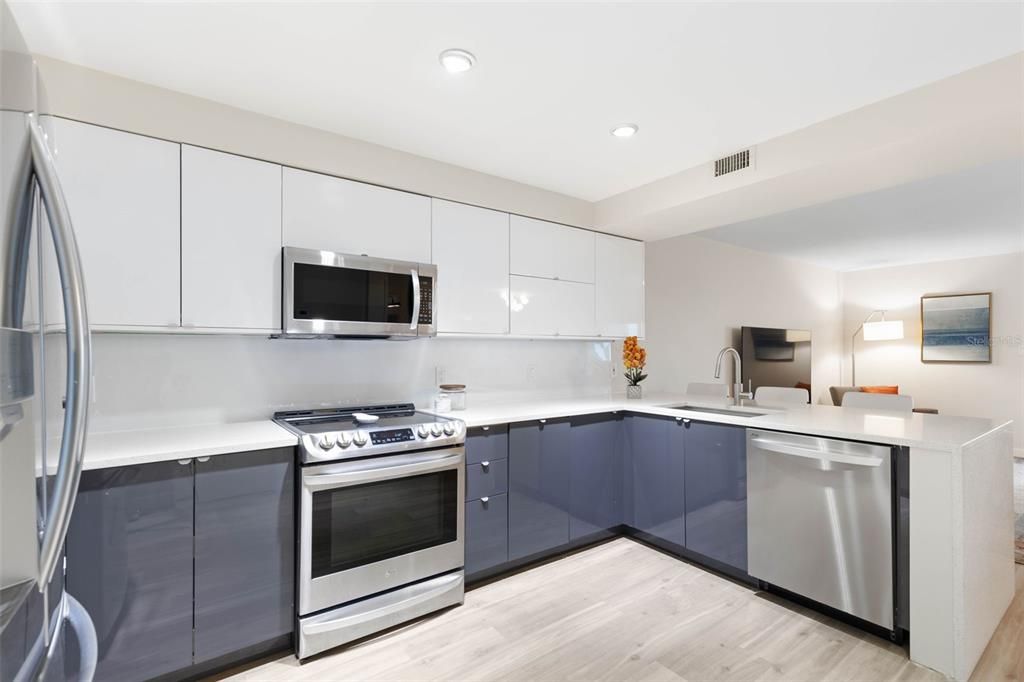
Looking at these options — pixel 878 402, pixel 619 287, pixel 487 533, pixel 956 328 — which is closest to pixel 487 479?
pixel 487 533

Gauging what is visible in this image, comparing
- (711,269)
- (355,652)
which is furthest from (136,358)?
(711,269)

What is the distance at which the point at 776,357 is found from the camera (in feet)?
19.9

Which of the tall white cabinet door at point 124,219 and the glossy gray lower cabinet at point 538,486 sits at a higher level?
the tall white cabinet door at point 124,219

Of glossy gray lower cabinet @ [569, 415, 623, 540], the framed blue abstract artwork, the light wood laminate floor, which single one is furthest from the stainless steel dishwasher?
the framed blue abstract artwork

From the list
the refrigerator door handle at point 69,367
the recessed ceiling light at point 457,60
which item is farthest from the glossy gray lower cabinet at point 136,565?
the recessed ceiling light at point 457,60

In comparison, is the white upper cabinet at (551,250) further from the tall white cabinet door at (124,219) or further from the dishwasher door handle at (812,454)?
the tall white cabinet door at (124,219)

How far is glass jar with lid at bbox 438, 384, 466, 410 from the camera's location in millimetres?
3080

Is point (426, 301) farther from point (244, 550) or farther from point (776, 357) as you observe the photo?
point (776, 357)

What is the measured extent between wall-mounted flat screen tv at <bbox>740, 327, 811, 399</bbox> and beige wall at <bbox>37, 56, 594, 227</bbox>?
3.48 metres

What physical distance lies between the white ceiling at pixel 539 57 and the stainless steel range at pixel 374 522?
1.48m

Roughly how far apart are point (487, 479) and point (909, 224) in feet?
15.4

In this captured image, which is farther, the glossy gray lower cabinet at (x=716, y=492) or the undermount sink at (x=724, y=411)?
the undermount sink at (x=724, y=411)

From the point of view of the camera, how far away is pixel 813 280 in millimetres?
7023

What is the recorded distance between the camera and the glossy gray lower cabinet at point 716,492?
8.85ft
